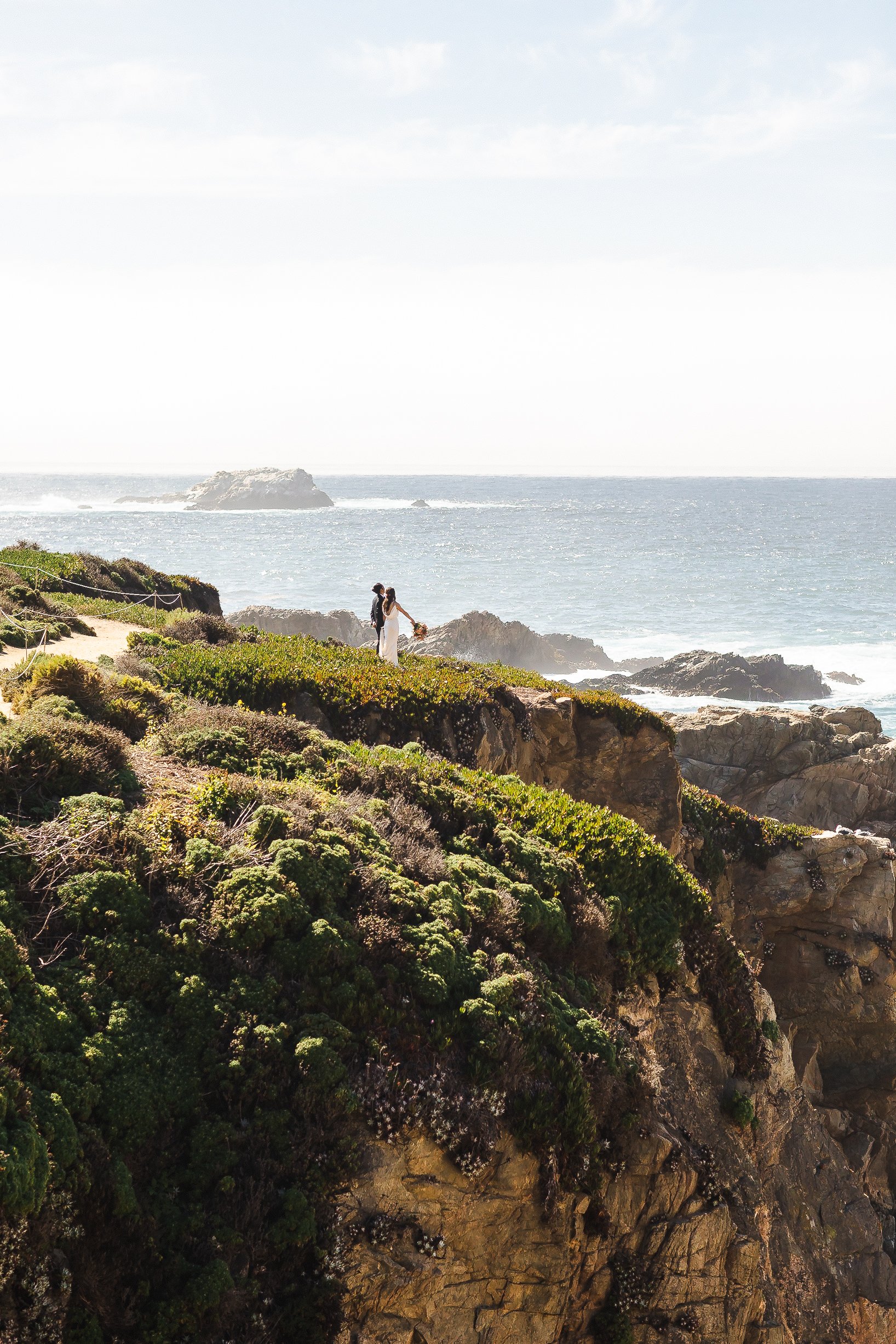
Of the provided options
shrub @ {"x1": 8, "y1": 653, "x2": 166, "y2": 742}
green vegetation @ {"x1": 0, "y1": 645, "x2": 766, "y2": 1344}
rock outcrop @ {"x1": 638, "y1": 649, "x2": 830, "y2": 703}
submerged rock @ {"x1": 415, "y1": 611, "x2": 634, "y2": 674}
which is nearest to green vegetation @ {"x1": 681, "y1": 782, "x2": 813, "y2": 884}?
green vegetation @ {"x1": 0, "y1": 645, "x2": 766, "y2": 1344}

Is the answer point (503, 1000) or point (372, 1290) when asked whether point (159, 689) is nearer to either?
point (503, 1000)

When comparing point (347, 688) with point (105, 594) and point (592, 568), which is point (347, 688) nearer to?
point (105, 594)

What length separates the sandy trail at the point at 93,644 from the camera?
14766 millimetres

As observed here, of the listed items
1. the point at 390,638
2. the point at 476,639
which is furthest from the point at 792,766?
the point at 476,639

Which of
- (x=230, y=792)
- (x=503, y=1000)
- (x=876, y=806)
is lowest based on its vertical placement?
(x=876, y=806)

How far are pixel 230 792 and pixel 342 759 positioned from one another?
242 centimetres

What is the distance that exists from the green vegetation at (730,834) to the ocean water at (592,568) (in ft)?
86.9

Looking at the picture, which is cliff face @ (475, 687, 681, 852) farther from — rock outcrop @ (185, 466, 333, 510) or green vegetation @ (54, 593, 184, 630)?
rock outcrop @ (185, 466, 333, 510)

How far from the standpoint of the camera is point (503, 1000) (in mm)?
7789

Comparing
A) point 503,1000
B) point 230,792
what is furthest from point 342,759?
point 503,1000

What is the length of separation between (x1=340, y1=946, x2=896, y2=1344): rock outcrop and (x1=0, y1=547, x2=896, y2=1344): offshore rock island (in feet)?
0.09

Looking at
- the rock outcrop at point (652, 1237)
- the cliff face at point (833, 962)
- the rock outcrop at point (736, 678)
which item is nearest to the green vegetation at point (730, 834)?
the cliff face at point (833, 962)

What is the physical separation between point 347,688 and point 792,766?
17072 mm

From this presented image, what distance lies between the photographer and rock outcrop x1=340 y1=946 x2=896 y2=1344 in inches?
255
